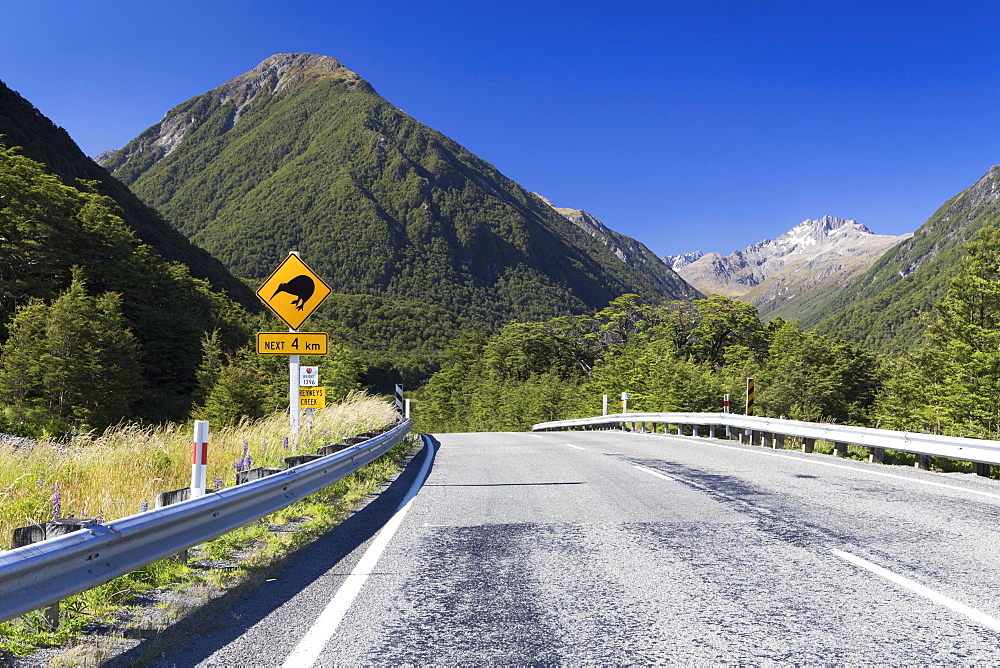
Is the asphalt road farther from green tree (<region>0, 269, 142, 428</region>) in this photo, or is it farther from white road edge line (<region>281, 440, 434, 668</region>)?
green tree (<region>0, 269, 142, 428</region>)

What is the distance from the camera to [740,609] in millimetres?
3867

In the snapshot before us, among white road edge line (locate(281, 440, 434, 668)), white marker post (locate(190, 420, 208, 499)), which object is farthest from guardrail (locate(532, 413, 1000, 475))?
white marker post (locate(190, 420, 208, 499))

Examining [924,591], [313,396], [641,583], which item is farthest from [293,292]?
[924,591]

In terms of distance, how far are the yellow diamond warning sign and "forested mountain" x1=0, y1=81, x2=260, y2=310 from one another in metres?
89.8

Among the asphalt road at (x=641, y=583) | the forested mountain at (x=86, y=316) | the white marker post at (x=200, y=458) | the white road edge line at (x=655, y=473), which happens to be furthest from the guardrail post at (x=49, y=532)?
the forested mountain at (x=86, y=316)

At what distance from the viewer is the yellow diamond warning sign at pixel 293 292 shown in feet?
36.2

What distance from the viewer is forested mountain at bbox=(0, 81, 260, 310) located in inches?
3639

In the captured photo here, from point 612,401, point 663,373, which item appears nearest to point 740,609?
point 663,373

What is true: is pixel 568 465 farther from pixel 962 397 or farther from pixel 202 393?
pixel 202 393

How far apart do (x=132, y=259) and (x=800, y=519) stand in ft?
226

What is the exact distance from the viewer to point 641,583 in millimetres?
4414

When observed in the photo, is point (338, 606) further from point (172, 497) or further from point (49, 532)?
point (49, 532)

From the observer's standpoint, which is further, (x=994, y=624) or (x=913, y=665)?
(x=994, y=624)

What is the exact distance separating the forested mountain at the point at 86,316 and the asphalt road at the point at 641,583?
2558cm
